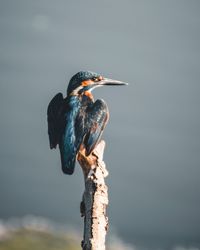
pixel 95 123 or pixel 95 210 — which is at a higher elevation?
pixel 95 123

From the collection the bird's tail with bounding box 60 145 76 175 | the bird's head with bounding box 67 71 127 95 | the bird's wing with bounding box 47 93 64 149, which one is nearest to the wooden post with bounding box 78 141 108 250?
the bird's tail with bounding box 60 145 76 175

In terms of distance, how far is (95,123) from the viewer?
15.7 ft

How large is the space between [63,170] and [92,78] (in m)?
0.79

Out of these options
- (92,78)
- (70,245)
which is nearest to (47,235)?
(70,245)

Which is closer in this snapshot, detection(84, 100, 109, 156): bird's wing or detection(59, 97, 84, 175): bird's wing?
detection(59, 97, 84, 175): bird's wing

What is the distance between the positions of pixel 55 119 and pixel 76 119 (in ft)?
0.75

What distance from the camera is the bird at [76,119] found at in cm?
464

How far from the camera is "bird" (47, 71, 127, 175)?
464 centimetres

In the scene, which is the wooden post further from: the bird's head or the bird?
the bird's head

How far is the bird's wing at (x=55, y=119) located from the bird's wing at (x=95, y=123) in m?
0.19

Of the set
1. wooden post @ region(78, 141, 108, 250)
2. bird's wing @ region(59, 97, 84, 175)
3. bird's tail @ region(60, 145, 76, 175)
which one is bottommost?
wooden post @ region(78, 141, 108, 250)

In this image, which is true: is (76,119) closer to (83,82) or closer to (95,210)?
(83,82)

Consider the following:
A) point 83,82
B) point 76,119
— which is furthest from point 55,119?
point 83,82

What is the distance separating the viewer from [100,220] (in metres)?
4.36
